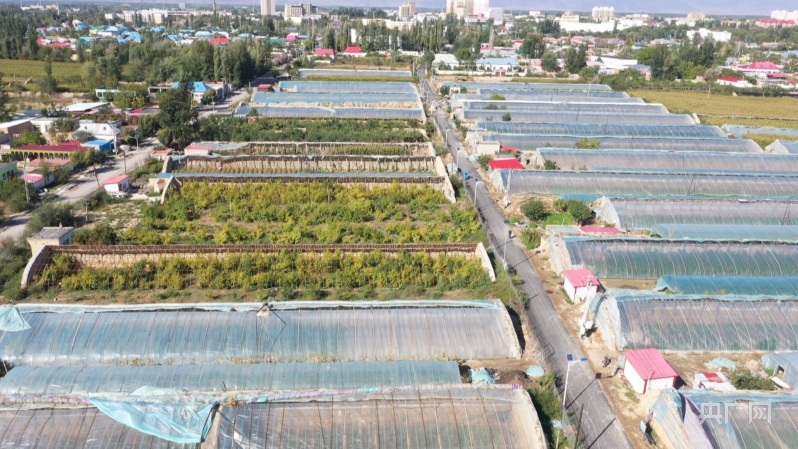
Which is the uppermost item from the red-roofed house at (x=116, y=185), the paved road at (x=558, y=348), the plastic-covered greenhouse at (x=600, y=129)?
the plastic-covered greenhouse at (x=600, y=129)

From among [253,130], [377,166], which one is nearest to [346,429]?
[377,166]

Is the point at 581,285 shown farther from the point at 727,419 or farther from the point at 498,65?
the point at 498,65

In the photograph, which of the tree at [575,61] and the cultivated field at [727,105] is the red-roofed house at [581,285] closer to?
the cultivated field at [727,105]

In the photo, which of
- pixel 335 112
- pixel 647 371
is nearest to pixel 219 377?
pixel 647 371

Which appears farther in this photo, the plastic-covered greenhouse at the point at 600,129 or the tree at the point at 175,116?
the plastic-covered greenhouse at the point at 600,129

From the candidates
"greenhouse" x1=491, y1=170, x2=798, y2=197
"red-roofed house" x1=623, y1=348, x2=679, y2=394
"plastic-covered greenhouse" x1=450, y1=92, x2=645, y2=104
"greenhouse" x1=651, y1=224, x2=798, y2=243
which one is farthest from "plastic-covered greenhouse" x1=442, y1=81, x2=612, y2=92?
"red-roofed house" x1=623, y1=348, x2=679, y2=394

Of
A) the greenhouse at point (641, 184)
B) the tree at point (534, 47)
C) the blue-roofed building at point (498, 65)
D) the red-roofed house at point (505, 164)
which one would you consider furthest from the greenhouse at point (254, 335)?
the tree at point (534, 47)

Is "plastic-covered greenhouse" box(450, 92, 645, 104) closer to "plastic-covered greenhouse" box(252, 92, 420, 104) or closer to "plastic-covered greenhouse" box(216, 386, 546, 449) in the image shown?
"plastic-covered greenhouse" box(252, 92, 420, 104)
